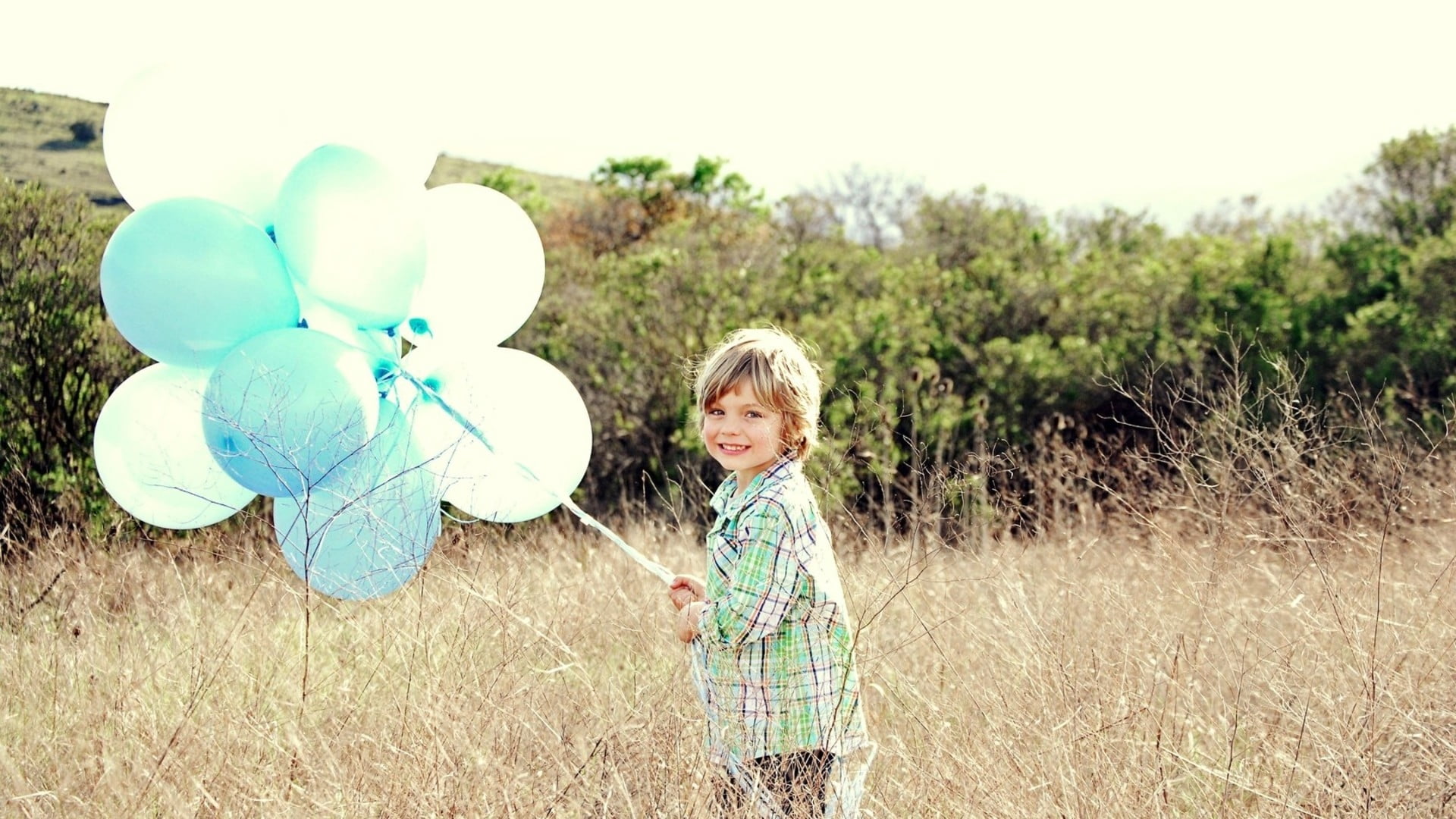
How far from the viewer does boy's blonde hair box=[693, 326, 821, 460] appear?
2.18m

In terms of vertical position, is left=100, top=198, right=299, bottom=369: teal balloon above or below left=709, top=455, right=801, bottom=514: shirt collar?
below

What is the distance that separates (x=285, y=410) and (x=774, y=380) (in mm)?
1199

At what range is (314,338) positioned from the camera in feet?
9.41

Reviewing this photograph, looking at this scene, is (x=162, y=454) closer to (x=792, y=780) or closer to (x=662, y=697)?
(x=662, y=697)

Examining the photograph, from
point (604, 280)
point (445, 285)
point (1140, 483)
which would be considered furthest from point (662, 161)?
point (445, 285)

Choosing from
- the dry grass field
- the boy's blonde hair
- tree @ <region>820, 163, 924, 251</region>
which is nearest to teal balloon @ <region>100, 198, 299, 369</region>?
the dry grass field

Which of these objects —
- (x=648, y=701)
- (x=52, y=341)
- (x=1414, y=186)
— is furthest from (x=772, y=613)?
(x=1414, y=186)

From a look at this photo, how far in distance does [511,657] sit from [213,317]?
1.04 metres

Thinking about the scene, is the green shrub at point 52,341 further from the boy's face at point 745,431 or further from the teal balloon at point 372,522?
the boy's face at point 745,431

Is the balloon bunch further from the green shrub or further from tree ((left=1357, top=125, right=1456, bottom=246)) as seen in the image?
tree ((left=1357, top=125, right=1456, bottom=246))

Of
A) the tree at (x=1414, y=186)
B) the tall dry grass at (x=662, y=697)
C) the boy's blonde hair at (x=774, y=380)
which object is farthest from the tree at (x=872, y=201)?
the boy's blonde hair at (x=774, y=380)

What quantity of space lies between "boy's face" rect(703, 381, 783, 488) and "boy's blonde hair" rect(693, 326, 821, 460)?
0.04 ft

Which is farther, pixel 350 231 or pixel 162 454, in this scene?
pixel 162 454

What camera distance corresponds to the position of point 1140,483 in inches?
254
